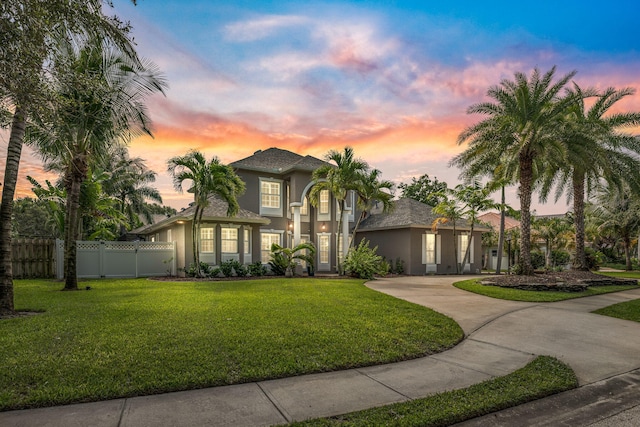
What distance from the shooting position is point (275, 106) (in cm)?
1464

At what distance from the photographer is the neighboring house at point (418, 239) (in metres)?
22.4

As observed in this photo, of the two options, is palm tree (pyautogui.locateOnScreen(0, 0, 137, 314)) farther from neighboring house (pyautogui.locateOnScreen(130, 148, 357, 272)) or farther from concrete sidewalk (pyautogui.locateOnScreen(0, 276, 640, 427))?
neighboring house (pyautogui.locateOnScreen(130, 148, 357, 272))

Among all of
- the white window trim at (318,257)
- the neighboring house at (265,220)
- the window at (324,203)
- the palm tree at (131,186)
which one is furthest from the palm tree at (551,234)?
the palm tree at (131,186)

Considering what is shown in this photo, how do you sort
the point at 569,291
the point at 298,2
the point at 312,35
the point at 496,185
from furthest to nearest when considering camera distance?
the point at 496,185 → the point at 569,291 → the point at 312,35 → the point at 298,2

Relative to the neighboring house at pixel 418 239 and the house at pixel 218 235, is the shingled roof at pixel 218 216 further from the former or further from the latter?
the neighboring house at pixel 418 239

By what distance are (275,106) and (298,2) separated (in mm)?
5382

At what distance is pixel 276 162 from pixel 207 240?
7123 mm

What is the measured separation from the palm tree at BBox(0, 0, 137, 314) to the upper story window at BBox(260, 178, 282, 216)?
15.0m

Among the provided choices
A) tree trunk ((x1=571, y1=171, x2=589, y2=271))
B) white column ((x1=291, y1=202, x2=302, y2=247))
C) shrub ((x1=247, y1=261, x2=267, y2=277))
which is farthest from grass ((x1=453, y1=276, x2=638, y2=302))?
shrub ((x1=247, y1=261, x2=267, y2=277))

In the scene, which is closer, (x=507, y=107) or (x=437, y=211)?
(x=507, y=107)

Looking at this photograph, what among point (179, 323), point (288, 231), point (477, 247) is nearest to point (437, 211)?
point (477, 247)

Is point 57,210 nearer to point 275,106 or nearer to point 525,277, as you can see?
point 275,106

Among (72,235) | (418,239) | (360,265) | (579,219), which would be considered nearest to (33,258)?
(72,235)

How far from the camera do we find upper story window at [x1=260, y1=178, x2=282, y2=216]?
21.3m
